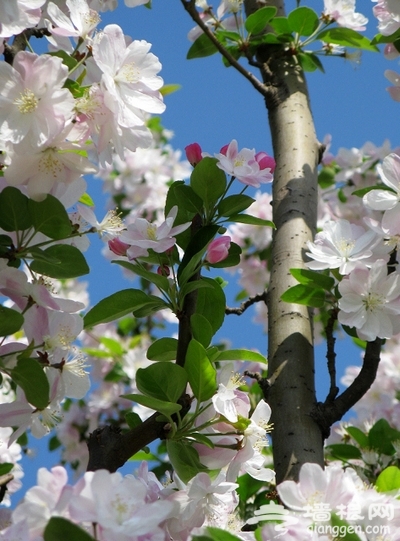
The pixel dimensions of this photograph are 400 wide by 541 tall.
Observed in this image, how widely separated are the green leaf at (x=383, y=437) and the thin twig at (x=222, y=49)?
0.86m

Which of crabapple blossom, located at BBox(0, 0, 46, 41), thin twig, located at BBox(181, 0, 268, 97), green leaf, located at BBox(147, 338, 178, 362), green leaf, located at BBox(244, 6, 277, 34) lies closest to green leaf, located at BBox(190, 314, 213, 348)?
green leaf, located at BBox(147, 338, 178, 362)

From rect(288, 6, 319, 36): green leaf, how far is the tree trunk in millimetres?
72

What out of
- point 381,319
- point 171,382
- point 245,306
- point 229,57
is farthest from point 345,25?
point 171,382

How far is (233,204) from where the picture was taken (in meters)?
1.10

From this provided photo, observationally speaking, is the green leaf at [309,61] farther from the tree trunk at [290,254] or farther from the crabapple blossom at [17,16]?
the crabapple blossom at [17,16]

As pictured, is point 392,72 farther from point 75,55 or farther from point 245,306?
point 75,55

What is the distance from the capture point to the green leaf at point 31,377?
96 cm

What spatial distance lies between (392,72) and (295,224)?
431 mm

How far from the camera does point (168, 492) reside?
105 centimetres

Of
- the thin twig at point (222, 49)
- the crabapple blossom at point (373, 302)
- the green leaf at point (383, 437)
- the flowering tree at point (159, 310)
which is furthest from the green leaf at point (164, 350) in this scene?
the thin twig at point (222, 49)

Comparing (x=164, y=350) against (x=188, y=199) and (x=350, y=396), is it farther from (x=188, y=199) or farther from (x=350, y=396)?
(x=350, y=396)

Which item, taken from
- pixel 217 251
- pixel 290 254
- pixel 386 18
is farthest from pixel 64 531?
pixel 386 18

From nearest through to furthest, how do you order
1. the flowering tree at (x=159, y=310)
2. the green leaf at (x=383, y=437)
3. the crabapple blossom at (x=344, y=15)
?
the flowering tree at (x=159, y=310) → the green leaf at (x=383, y=437) → the crabapple blossom at (x=344, y=15)

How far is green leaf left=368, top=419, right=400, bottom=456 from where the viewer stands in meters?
1.73
